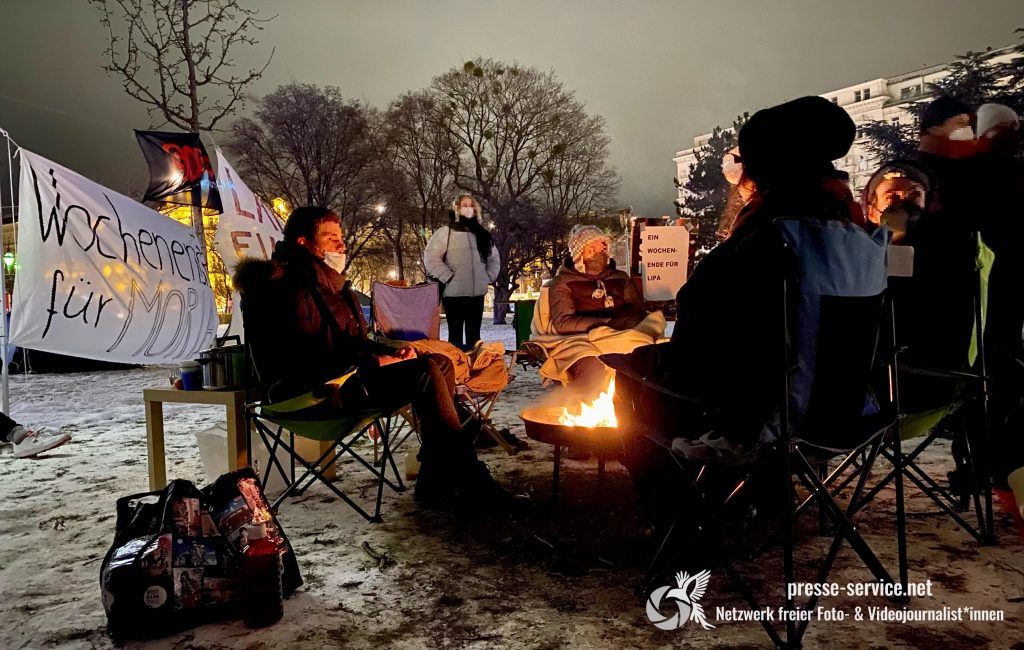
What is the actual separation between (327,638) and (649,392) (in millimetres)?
1283

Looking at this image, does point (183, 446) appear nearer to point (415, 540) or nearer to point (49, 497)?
point (49, 497)

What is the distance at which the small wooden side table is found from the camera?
316cm

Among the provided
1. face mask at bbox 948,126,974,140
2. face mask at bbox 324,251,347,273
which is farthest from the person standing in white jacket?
face mask at bbox 948,126,974,140

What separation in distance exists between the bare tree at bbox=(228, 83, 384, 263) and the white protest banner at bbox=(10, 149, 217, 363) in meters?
20.0

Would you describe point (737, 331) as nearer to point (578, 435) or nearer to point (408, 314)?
point (578, 435)

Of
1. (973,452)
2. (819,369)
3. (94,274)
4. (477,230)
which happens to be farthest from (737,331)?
(477,230)

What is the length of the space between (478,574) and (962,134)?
3410mm

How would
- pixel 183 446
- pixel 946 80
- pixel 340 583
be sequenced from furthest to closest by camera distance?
pixel 946 80 → pixel 183 446 → pixel 340 583

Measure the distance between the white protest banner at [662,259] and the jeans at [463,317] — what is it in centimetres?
339

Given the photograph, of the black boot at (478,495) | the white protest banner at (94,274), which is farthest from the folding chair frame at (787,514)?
the white protest banner at (94,274)

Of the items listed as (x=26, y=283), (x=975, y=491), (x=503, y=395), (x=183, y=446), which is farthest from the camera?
(x=503, y=395)

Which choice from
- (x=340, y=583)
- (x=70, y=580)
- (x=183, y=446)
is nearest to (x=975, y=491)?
(x=340, y=583)

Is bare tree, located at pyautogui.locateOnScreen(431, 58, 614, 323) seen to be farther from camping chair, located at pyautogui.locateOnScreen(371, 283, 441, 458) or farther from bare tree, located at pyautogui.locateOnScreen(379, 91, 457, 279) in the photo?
camping chair, located at pyautogui.locateOnScreen(371, 283, 441, 458)

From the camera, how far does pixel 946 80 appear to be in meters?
14.8
